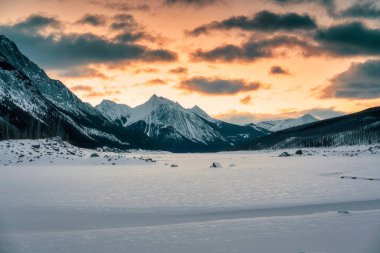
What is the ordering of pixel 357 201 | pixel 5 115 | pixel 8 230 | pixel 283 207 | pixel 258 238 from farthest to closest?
pixel 5 115 < pixel 357 201 < pixel 283 207 < pixel 8 230 < pixel 258 238

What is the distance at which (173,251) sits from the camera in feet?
43.7

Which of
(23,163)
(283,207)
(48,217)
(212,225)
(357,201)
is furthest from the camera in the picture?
(23,163)

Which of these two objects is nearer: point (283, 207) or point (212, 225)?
point (212, 225)

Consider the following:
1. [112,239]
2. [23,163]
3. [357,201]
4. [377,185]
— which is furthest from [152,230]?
[23,163]

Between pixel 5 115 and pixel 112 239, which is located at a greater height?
pixel 5 115

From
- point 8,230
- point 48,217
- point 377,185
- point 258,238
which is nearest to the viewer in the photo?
point 258,238

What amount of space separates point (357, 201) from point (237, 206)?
7725mm

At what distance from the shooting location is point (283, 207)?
23.1 metres

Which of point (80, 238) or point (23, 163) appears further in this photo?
point (23, 163)

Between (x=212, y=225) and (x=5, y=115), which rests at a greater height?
(x=5, y=115)

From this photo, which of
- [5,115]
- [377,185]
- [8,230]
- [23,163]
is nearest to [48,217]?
[8,230]

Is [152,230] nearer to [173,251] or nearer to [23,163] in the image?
[173,251]

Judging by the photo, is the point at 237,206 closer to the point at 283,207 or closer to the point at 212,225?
the point at 283,207

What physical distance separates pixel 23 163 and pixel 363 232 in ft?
230
